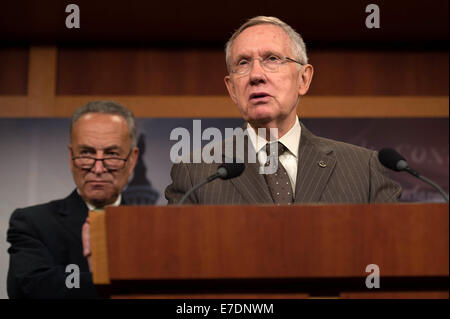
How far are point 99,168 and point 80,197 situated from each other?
0.50ft

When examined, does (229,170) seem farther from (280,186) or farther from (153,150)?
(153,150)

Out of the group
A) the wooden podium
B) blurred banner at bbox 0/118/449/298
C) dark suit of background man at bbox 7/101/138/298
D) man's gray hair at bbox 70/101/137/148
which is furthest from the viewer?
blurred banner at bbox 0/118/449/298


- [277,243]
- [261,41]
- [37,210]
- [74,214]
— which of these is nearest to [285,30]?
[261,41]

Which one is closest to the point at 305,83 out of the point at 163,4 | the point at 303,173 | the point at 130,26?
the point at 303,173

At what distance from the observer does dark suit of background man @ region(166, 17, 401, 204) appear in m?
1.89

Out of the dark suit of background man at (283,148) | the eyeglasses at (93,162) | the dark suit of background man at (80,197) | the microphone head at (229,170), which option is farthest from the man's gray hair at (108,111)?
the microphone head at (229,170)

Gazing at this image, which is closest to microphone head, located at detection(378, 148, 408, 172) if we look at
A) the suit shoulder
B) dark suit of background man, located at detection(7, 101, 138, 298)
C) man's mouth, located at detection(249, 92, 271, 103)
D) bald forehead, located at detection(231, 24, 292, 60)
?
man's mouth, located at detection(249, 92, 271, 103)

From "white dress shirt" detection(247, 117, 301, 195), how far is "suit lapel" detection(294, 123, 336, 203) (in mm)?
31

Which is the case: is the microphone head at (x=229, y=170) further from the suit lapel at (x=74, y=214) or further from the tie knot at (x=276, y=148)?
the suit lapel at (x=74, y=214)

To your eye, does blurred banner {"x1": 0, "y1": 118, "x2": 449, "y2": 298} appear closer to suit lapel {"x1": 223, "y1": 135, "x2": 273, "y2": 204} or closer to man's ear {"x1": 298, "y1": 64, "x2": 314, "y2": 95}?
man's ear {"x1": 298, "y1": 64, "x2": 314, "y2": 95}

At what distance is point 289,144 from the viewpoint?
206cm

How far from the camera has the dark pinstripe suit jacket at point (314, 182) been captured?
1.88m

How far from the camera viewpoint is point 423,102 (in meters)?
3.79
